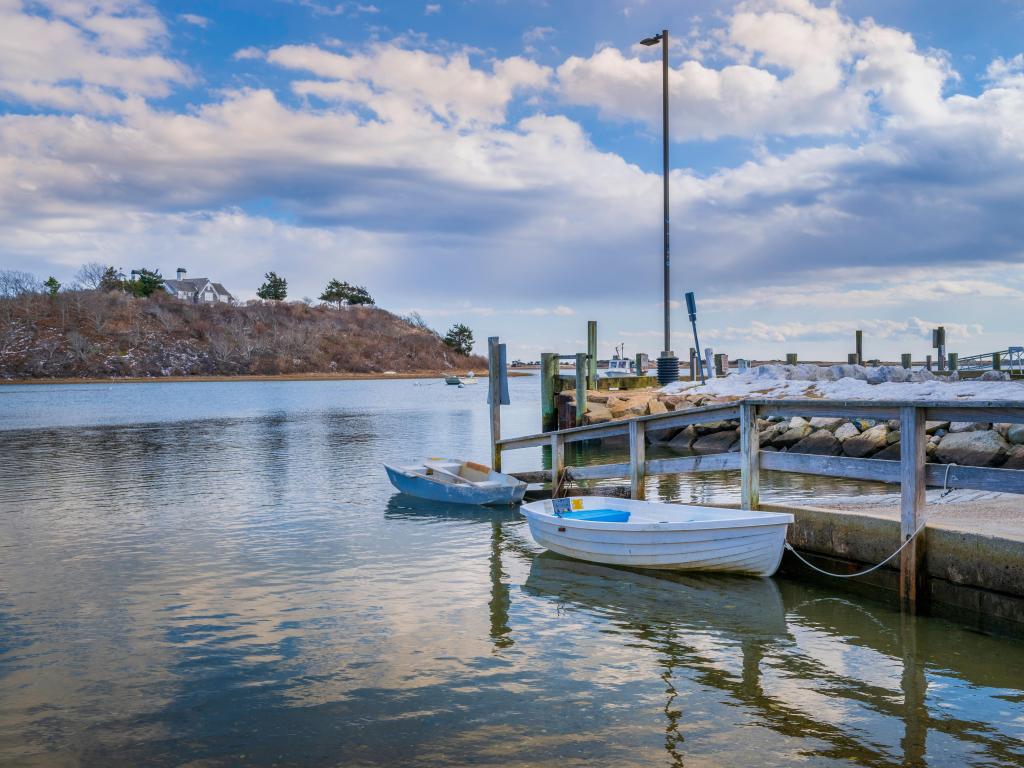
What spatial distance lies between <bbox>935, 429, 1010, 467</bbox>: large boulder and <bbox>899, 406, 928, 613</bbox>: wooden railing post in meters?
10.00

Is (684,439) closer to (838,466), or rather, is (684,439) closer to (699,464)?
(699,464)

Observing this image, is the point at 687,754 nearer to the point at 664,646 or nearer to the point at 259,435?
the point at 664,646

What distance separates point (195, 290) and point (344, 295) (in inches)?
1097

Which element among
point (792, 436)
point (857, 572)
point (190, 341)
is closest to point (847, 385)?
point (792, 436)

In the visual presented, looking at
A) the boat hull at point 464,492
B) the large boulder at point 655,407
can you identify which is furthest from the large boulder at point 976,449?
the boat hull at point 464,492

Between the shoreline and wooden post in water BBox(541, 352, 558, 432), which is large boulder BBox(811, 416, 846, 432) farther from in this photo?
the shoreline

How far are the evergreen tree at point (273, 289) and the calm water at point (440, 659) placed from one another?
475 feet

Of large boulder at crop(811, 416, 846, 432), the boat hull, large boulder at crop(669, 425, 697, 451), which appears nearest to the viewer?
the boat hull

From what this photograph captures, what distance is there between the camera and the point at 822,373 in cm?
2586

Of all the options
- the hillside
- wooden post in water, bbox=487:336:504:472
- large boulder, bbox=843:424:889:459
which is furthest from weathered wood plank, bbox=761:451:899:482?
the hillside

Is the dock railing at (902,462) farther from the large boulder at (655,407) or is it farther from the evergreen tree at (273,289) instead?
the evergreen tree at (273,289)

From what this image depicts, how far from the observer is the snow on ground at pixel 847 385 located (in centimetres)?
2055

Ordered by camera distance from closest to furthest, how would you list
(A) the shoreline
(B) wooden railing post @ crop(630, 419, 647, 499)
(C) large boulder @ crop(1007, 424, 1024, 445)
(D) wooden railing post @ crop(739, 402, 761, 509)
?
(D) wooden railing post @ crop(739, 402, 761, 509) < (B) wooden railing post @ crop(630, 419, 647, 499) < (C) large boulder @ crop(1007, 424, 1024, 445) < (A) the shoreline

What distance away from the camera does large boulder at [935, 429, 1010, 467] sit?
55.6 ft
